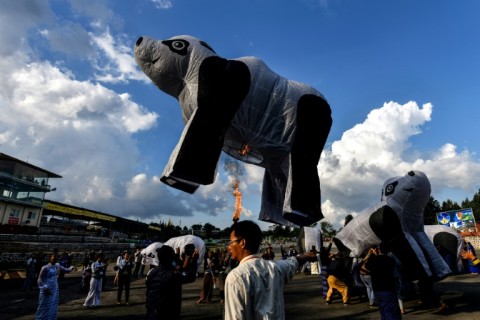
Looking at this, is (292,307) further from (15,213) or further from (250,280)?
(15,213)

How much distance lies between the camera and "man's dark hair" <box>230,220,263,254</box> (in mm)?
2328

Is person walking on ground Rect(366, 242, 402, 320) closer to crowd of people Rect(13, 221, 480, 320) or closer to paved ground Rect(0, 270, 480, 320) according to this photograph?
crowd of people Rect(13, 221, 480, 320)

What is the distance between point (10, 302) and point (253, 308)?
12.1m

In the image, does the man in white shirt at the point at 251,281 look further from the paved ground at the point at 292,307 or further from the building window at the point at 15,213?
the building window at the point at 15,213

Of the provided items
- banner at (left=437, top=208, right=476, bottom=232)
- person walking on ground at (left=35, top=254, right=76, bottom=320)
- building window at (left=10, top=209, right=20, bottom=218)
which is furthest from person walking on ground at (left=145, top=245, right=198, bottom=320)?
building window at (left=10, top=209, right=20, bottom=218)

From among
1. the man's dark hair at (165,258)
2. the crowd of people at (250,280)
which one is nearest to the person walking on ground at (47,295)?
the crowd of people at (250,280)

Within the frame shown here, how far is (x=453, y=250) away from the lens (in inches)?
418

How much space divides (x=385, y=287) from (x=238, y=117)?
162 inches

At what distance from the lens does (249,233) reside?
2.36 m

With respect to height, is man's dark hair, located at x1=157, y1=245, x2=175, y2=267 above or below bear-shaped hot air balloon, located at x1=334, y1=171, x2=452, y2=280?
below

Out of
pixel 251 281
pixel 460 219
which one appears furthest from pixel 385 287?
pixel 460 219

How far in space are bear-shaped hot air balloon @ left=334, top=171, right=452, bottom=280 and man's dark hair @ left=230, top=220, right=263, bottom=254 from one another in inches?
300

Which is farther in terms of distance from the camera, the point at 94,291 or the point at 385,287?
the point at 94,291

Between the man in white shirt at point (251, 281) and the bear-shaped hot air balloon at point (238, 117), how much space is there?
156 inches
